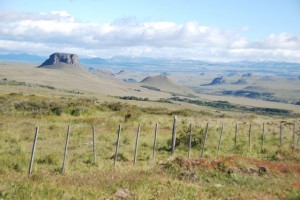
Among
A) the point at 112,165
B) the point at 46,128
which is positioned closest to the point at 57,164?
the point at 112,165

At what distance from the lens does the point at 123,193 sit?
47.8 feet

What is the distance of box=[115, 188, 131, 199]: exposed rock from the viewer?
46.9ft

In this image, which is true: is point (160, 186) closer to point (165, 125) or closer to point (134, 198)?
point (134, 198)

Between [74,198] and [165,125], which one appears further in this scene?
[165,125]

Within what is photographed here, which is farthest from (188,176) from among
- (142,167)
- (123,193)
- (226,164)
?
(123,193)

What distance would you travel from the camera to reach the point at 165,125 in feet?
129

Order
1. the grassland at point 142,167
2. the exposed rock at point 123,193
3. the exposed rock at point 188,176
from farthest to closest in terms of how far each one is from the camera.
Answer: the exposed rock at point 188,176, the grassland at point 142,167, the exposed rock at point 123,193

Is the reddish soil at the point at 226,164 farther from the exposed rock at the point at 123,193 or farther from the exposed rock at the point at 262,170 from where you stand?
the exposed rock at the point at 123,193

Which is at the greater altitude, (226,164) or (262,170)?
(226,164)

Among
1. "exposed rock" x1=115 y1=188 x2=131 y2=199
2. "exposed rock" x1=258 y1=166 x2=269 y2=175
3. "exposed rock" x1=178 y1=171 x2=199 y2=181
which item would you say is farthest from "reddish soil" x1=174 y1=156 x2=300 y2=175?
"exposed rock" x1=115 y1=188 x2=131 y2=199

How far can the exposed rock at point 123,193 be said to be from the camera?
14305 mm

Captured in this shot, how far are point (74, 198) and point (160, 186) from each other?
13.0 ft

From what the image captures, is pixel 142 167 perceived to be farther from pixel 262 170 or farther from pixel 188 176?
pixel 262 170

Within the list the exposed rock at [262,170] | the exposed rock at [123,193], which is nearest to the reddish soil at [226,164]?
the exposed rock at [262,170]
